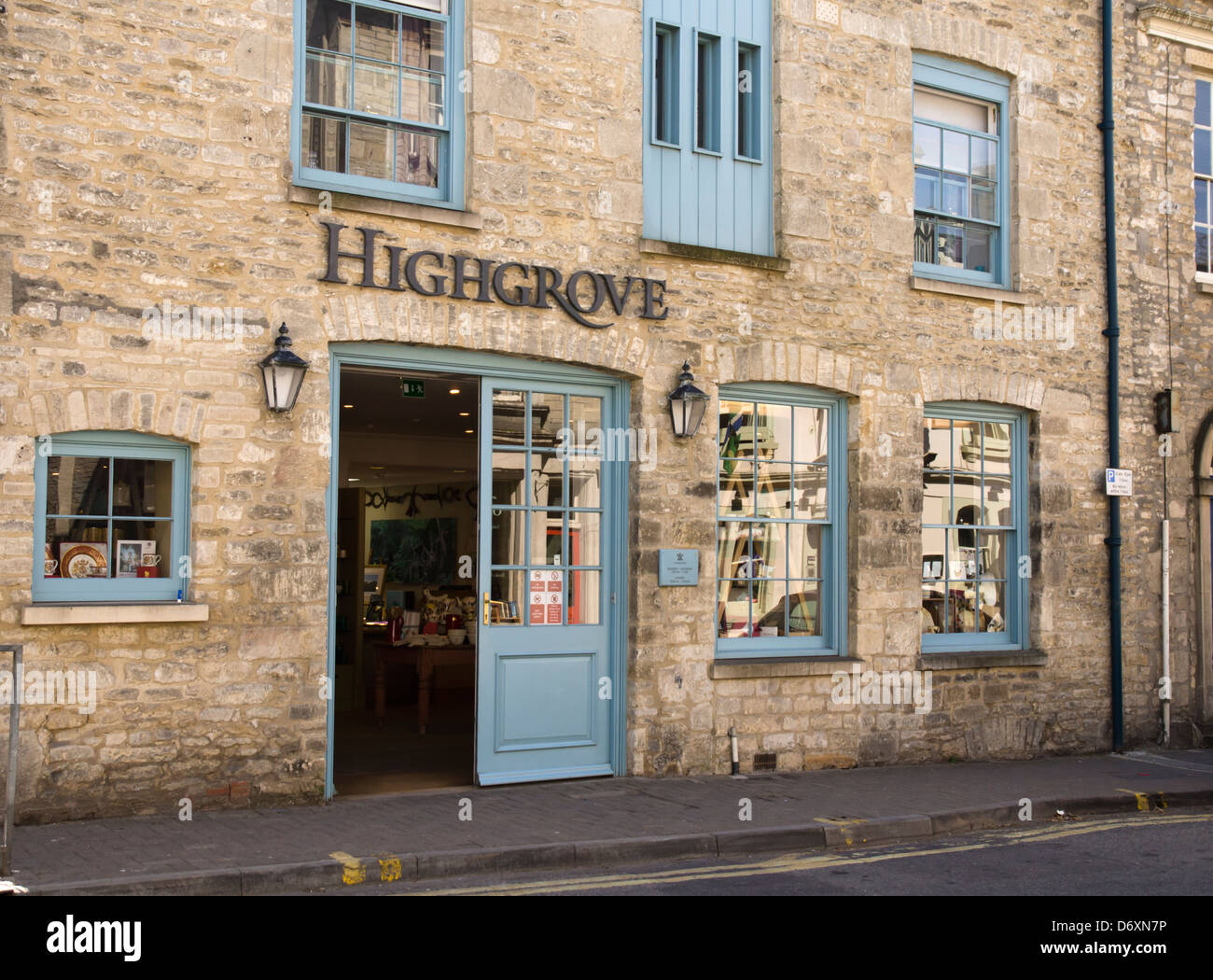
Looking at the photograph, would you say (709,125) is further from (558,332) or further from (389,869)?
(389,869)

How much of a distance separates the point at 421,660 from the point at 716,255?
16.9ft

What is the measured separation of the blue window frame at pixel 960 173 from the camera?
12047mm

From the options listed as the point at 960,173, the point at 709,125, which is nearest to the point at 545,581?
the point at 709,125

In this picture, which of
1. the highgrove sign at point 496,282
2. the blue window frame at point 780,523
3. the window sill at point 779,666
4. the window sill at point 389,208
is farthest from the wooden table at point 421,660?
the window sill at point 389,208

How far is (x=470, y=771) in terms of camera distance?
10.4 metres

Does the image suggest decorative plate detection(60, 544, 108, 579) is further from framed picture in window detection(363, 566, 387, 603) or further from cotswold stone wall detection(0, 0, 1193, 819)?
framed picture in window detection(363, 566, 387, 603)

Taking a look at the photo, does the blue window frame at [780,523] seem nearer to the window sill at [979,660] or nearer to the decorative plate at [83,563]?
the window sill at [979,660]

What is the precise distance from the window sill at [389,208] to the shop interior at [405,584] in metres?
1.13

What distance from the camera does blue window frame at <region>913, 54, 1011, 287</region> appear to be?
12.0 metres

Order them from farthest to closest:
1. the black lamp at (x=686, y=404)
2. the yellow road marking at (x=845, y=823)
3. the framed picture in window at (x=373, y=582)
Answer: the framed picture in window at (x=373, y=582)
the black lamp at (x=686, y=404)
the yellow road marking at (x=845, y=823)

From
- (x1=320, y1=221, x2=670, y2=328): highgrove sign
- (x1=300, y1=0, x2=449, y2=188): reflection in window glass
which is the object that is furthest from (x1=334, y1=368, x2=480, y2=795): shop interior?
(x1=300, y1=0, x2=449, y2=188): reflection in window glass

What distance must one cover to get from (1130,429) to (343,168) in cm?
820

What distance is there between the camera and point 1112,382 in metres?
12.8

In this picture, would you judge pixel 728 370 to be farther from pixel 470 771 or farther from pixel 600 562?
pixel 470 771
